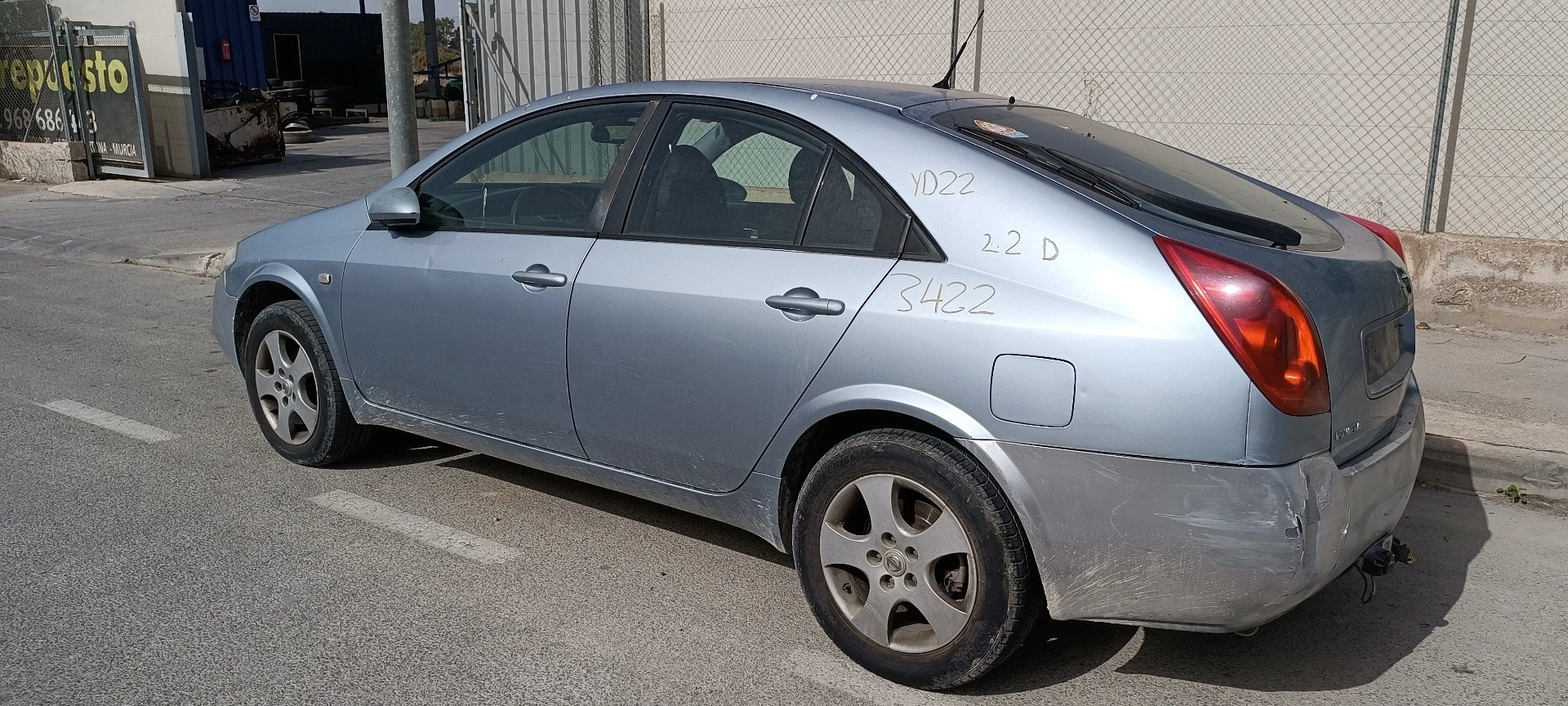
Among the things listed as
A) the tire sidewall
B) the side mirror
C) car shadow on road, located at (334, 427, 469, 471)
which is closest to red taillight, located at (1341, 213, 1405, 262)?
the side mirror

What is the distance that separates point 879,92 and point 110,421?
4125mm

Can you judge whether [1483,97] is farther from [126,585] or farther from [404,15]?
[126,585]

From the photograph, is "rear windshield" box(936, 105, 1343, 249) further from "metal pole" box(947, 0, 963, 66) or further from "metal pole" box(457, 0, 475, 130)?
"metal pole" box(457, 0, 475, 130)

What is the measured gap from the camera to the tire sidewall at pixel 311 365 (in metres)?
4.89

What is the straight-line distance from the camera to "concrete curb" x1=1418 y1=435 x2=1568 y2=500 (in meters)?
4.87

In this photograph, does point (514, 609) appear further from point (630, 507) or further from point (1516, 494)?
point (1516, 494)

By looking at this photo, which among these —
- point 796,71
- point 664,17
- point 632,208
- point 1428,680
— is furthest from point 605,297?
point 664,17

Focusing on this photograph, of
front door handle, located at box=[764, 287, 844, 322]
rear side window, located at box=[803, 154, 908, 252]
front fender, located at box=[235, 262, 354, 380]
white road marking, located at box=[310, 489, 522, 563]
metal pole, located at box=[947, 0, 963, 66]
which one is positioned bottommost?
white road marking, located at box=[310, 489, 522, 563]

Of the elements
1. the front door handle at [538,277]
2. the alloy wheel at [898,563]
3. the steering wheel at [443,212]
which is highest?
the steering wheel at [443,212]

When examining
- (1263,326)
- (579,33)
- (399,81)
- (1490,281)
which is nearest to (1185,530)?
(1263,326)

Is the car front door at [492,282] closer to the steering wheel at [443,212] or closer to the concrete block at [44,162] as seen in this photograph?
the steering wheel at [443,212]

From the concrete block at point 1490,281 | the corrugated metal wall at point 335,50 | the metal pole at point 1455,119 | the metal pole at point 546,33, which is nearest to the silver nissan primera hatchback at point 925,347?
the concrete block at point 1490,281

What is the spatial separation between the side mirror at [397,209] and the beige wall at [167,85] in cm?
1335

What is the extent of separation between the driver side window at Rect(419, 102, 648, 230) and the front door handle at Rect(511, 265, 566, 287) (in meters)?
0.17
